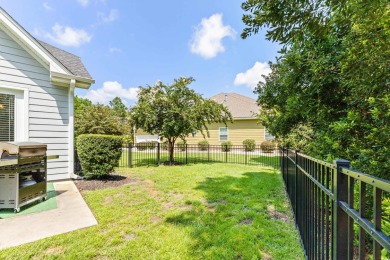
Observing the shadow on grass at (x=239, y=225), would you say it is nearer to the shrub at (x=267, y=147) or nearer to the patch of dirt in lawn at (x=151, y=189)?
the patch of dirt in lawn at (x=151, y=189)

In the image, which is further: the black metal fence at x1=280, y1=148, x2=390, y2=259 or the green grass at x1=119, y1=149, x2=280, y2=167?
the green grass at x1=119, y1=149, x2=280, y2=167

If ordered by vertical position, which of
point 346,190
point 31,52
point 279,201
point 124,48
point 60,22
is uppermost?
point 124,48

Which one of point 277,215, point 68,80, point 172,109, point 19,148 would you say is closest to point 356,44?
point 277,215

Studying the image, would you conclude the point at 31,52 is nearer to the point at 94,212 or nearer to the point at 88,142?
the point at 88,142

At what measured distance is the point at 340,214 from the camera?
129cm

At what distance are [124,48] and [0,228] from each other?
12385 millimetres

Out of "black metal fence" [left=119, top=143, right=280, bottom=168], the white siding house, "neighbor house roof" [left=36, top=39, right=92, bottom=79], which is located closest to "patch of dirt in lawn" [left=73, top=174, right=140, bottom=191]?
the white siding house

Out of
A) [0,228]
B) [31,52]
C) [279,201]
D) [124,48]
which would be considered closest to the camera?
[0,228]

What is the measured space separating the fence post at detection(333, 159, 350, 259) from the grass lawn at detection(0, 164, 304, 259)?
1.65 metres

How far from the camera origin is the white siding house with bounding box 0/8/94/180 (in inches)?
214

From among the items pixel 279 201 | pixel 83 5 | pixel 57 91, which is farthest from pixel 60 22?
pixel 279 201

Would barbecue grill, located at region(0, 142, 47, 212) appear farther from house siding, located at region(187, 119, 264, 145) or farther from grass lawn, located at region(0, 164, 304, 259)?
house siding, located at region(187, 119, 264, 145)

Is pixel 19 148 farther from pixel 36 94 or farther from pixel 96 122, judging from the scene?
pixel 96 122

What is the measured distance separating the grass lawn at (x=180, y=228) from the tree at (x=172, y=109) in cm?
476
